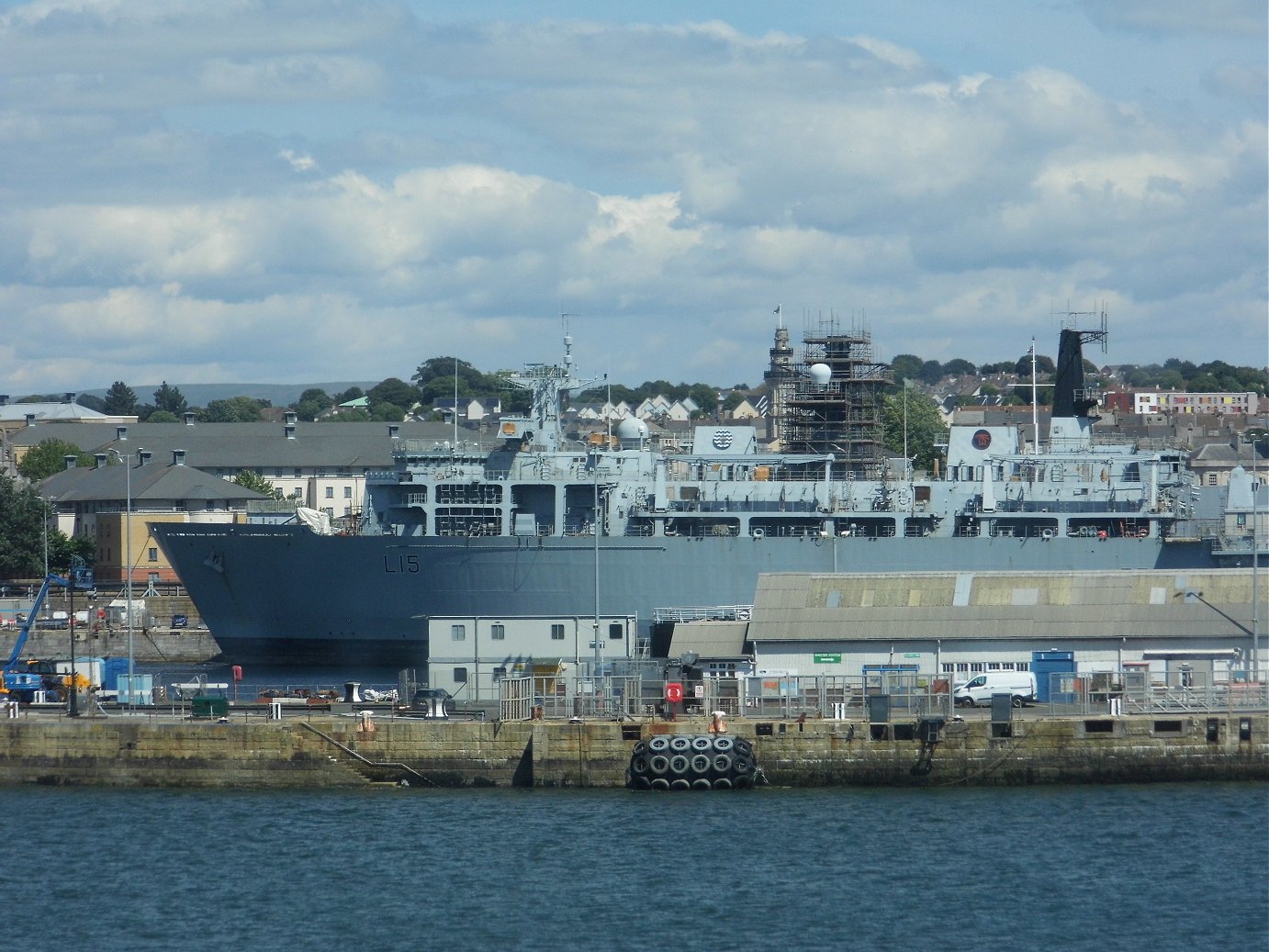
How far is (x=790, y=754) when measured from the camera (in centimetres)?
A: 4109

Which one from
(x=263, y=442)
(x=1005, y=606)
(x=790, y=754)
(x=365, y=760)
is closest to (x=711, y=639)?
(x=1005, y=606)

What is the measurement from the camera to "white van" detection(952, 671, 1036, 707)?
4488 cm

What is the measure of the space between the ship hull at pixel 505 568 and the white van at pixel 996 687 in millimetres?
19133

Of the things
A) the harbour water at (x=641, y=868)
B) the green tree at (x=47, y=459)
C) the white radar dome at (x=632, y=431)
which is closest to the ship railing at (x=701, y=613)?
the white radar dome at (x=632, y=431)

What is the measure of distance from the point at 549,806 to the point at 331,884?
6.34 m

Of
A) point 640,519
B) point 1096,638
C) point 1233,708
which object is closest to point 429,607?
point 640,519

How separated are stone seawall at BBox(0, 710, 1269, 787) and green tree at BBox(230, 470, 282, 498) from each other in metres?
70.8

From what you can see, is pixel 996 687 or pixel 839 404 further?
pixel 839 404

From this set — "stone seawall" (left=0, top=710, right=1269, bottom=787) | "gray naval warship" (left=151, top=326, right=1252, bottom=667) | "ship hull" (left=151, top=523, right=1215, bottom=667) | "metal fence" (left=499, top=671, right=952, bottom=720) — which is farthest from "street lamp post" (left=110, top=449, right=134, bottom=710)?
"metal fence" (left=499, top=671, right=952, bottom=720)

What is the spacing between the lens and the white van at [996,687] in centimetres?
4488

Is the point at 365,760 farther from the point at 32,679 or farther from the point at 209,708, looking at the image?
the point at 32,679

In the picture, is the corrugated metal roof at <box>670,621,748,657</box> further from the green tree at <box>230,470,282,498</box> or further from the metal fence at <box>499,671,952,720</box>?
the green tree at <box>230,470,282,498</box>

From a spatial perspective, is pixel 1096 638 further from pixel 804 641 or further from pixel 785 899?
pixel 785 899

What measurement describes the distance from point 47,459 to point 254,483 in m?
19.8
